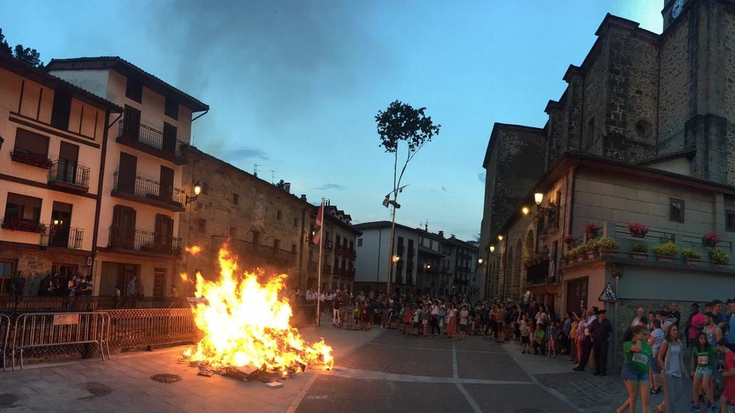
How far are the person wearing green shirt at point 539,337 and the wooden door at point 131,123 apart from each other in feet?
72.6

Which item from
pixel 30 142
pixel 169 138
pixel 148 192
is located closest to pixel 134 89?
pixel 169 138

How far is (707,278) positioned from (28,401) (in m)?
18.3

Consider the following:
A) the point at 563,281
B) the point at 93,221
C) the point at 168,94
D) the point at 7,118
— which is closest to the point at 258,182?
the point at 168,94

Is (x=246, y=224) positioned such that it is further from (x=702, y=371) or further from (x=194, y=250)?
(x=702, y=371)

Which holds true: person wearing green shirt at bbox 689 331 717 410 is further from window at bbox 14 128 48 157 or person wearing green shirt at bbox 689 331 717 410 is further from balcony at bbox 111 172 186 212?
balcony at bbox 111 172 186 212

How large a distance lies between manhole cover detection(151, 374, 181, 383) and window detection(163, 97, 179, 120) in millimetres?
23087

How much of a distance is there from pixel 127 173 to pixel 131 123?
9.02 feet

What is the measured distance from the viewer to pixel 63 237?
2391 cm

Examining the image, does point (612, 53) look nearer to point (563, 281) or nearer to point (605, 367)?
point (563, 281)

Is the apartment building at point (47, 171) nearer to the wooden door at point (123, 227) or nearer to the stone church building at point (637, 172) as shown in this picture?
the wooden door at point (123, 227)

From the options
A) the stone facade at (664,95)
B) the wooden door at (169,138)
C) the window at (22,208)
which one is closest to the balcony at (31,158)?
the window at (22,208)

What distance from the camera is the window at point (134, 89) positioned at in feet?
91.8

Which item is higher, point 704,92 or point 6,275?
point 704,92

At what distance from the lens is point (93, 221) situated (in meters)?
25.4
